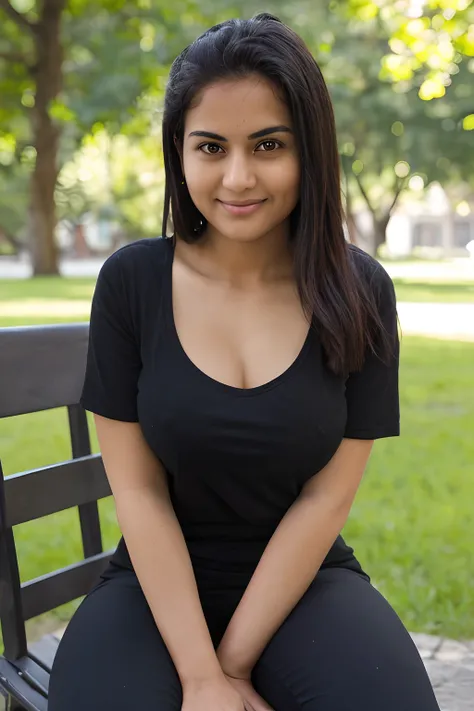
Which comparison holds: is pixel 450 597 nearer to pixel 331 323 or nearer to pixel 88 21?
pixel 331 323

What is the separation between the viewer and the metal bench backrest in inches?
76.0

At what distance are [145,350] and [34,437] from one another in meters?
4.55

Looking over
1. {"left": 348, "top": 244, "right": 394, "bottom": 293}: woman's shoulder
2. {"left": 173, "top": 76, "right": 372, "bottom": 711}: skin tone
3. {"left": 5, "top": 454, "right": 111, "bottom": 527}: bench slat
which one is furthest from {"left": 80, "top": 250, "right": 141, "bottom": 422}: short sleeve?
{"left": 348, "top": 244, "right": 394, "bottom": 293}: woman's shoulder

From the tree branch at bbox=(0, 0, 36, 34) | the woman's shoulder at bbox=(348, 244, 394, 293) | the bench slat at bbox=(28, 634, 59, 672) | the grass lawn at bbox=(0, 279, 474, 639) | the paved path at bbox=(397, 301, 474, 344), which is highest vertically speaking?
the tree branch at bbox=(0, 0, 36, 34)

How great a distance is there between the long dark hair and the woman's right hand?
583 millimetres

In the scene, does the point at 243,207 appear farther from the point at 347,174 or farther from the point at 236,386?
the point at 347,174

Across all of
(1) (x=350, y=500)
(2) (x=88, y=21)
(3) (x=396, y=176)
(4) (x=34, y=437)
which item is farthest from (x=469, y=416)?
(3) (x=396, y=176)

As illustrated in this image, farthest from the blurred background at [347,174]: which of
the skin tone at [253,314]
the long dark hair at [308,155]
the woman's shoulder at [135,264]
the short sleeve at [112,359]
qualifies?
the short sleeve at [112,359]

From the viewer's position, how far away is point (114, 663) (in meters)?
1.54

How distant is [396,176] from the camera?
31.2 metres

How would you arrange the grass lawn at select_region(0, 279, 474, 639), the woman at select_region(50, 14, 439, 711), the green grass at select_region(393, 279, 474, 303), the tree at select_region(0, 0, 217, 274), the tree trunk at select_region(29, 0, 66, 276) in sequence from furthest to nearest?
the green grass at select_region(393, 279, 474, 303) < the tree trunk at select_region(29, 0, 66, 276) < the tree at select_region(0, 0, 217, 274) < the grass lawn at select_region(0, 279, 474, 639) < the woman at select_region(50, 14, 439, 711)

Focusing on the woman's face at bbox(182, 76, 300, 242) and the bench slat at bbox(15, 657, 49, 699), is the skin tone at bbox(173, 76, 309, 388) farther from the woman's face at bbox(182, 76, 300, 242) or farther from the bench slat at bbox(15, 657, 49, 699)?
the bench slat at bbox(15, 657, 49, 699)

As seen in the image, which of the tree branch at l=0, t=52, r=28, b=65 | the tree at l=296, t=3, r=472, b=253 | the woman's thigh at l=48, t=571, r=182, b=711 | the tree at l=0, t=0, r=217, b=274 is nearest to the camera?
the woman's thigh at l=48, t=571, r=182, b=711

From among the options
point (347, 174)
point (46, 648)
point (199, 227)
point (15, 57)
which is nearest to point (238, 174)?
point (199, 227)
